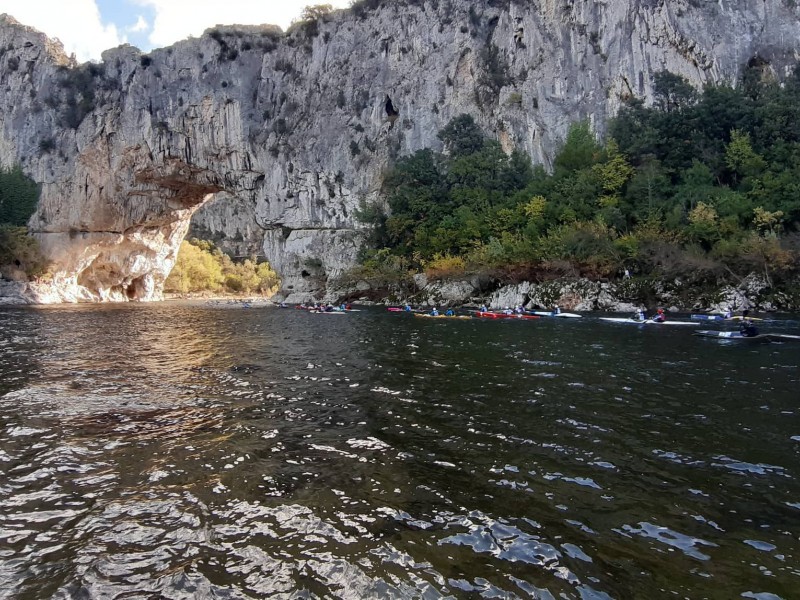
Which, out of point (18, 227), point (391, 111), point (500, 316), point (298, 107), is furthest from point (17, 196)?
point (500, 316)

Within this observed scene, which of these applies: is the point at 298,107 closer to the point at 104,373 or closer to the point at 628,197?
the point at 628,197

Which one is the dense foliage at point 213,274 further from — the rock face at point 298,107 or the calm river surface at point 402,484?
the calm river surface at point 402,484

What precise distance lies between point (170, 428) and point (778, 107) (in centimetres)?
4348

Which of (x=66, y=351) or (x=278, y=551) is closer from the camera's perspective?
(x=278, y=551)

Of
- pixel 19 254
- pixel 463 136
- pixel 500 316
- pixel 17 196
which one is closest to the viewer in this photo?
pixel 500 316

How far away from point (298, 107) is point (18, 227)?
3126 centimetres

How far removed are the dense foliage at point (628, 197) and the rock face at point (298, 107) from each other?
403cm

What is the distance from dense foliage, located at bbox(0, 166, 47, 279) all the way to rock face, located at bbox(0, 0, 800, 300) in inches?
55.5

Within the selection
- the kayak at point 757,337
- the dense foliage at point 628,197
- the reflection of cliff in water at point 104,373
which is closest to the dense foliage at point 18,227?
the dense foliage at point 628,197

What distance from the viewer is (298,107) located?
5362cm

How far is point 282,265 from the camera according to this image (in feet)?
176

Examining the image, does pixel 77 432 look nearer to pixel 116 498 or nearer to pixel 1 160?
pixel 116 498

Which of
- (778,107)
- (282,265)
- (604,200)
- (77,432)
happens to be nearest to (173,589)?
(77,432)

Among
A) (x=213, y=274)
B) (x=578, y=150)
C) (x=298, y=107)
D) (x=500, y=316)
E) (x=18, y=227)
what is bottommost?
(x=500, y=316)
